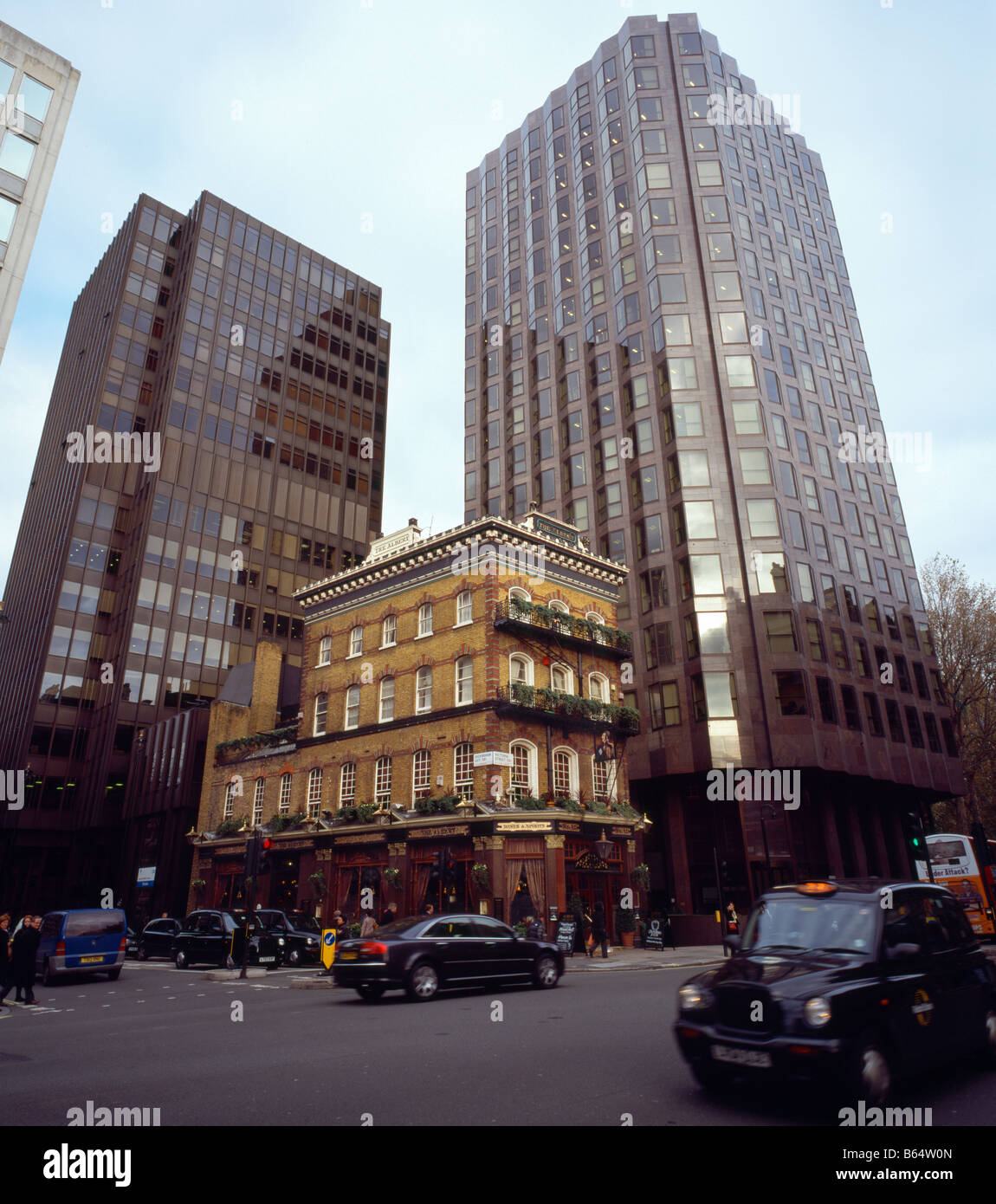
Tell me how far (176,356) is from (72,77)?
3231 centimetres

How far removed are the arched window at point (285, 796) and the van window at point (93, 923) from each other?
40.5 feet

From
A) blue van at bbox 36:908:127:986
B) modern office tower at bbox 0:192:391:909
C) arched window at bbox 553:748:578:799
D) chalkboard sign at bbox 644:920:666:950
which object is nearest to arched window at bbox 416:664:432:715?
arched window at bbox 553:748:578:799

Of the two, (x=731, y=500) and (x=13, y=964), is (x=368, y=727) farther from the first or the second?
(x=731, y=500)

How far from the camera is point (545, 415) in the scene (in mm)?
58312

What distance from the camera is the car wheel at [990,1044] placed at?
7.16 m

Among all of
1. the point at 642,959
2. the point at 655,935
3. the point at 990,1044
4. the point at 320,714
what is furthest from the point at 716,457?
the point at 990,1044

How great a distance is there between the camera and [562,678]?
31297 millimetres

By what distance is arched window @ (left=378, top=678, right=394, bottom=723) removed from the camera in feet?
105

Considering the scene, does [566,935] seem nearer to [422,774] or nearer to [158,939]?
[422,774]

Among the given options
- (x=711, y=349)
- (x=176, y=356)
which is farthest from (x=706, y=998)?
(x=176, y=356)

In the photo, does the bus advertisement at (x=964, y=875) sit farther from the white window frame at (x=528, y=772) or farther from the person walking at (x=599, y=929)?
the white window frame at (x=528, y=772)

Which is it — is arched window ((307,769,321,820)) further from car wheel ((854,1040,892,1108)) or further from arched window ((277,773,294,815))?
car wheel ((854,1040,892,1108))

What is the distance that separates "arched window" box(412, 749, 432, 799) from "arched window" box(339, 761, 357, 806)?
3.51m

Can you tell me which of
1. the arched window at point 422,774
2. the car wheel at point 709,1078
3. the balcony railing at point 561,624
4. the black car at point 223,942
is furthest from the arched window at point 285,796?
the car wheel at point 709,1078
